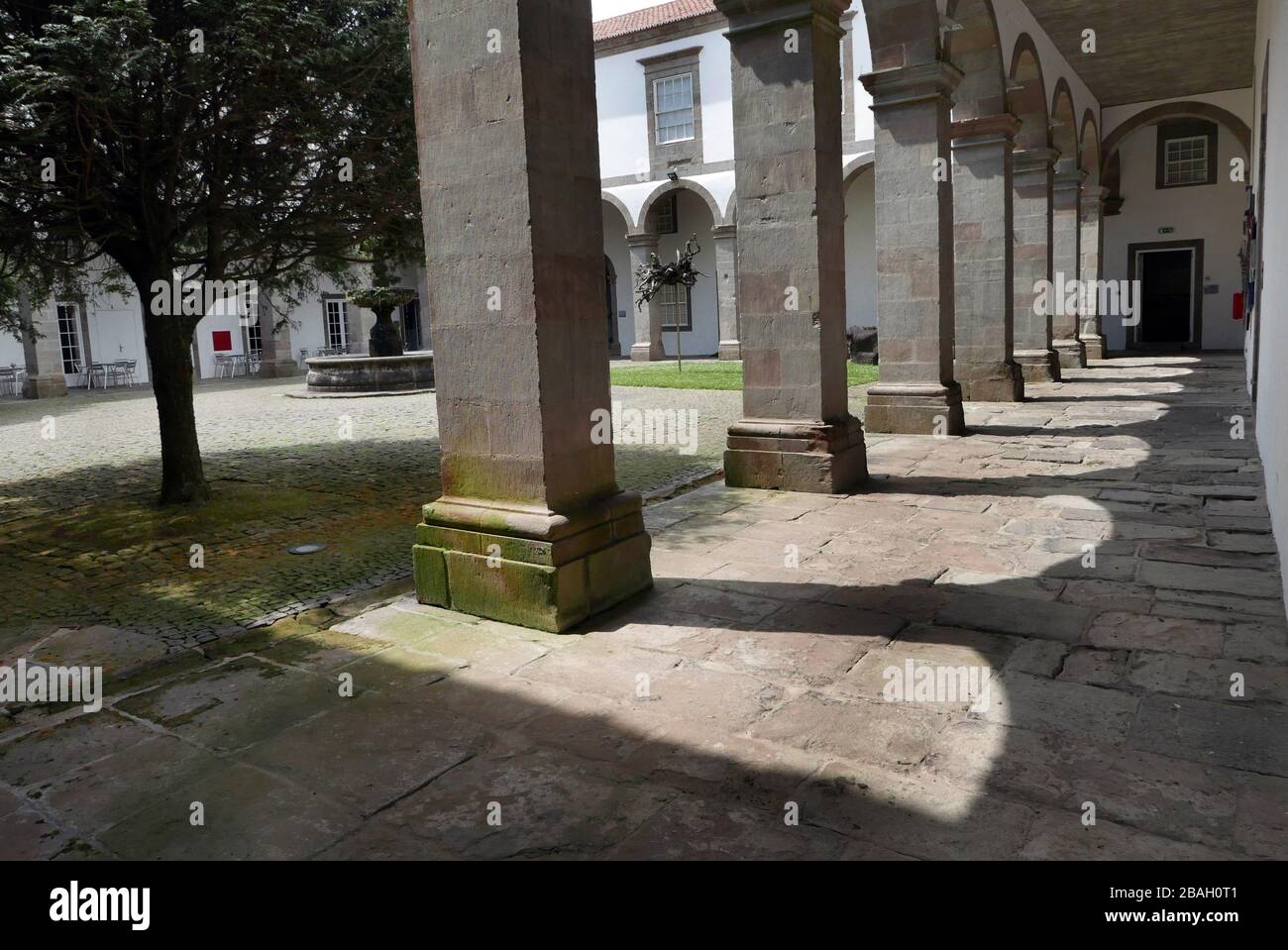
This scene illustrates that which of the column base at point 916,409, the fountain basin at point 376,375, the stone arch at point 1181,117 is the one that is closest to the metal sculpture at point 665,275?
the fountain basin at point 376,375

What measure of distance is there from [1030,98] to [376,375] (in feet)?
35.6

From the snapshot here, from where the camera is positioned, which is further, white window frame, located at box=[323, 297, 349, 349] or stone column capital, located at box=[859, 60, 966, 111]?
white window frame, located at box=[323, 297, 349, 349]

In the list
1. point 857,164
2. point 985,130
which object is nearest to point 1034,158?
point 985,130

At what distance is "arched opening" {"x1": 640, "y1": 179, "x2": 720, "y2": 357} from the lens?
25.6 meters

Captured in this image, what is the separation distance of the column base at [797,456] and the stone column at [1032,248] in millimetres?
7750

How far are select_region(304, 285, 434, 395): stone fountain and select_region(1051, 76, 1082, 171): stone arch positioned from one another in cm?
1083

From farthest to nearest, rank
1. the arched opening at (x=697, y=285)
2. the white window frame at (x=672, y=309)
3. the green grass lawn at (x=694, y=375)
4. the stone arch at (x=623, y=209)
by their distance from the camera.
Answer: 1. the white window frame at (x=672, y=309)
2. the arched opening at (x=697, y=285)
3. the stone arch at (x=623, y=209)
4. the green grass lawn at (x=694, y=375)

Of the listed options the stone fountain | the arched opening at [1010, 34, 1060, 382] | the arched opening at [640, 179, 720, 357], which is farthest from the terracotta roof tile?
the arched opening at [1010, 34, 1060, 382]

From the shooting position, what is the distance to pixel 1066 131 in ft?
51.3

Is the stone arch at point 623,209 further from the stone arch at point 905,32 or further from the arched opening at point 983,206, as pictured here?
the stone arch at point 905,32

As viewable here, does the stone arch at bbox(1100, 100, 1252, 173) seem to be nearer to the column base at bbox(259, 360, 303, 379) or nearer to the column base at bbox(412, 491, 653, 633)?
the column base at bbox(412, 491, 653, 633)

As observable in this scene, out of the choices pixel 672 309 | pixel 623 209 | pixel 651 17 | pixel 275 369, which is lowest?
pixel 275 369

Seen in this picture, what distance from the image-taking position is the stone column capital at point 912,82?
8086 mm

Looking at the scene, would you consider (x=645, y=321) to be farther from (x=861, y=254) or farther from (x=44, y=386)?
(x=44, y=386)
